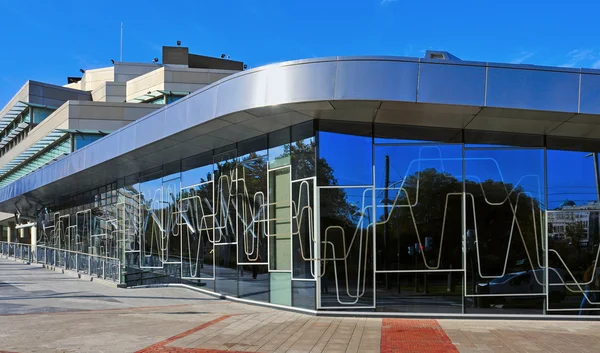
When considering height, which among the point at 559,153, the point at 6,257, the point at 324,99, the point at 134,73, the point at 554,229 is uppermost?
the point at 134,73

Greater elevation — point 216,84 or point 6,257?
point 216,84

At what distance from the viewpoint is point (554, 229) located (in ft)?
40.7

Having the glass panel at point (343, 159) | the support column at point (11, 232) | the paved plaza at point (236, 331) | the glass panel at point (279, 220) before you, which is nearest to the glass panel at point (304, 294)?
the paved plaza at point (236, 331)

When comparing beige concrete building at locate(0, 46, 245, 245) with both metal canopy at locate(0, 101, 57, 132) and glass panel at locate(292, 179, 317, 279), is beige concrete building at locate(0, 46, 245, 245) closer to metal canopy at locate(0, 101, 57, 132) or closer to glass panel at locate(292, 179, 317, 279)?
metal canopy at locate(0, 101, 57, 132)

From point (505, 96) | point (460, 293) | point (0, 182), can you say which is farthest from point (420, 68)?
point (0, 182)

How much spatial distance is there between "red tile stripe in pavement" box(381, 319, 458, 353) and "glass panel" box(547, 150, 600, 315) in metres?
2.88

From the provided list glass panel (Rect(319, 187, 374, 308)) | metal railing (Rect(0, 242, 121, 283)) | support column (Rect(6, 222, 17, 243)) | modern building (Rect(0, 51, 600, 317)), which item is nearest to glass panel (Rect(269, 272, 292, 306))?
modern building (Rect(0, 51, 600, 317))

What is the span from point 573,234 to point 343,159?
5071mm

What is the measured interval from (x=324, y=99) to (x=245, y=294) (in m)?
5.87

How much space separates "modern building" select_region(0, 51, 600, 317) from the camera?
1091cm

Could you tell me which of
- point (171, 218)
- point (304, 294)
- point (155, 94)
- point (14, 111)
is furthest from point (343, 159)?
point (14, 111)

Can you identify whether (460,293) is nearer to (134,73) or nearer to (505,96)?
(505,96)

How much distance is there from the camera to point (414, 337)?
994 centimetres

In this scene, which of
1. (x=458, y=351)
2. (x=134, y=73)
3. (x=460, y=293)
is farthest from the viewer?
(x=134, y=73)
